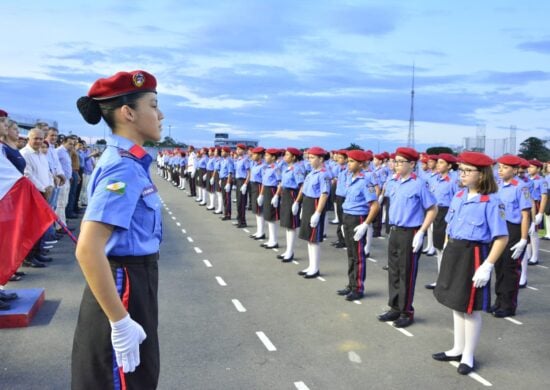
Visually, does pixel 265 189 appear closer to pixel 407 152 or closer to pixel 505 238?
pixel 407 152

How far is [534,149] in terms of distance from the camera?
26812 millimetres

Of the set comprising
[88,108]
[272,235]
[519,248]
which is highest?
[88,108]

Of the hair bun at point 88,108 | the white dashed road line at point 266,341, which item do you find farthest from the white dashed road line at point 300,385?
the hair bun at point 88,108

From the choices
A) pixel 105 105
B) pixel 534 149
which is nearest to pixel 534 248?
pixel 105 105

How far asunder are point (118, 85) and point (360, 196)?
508cm

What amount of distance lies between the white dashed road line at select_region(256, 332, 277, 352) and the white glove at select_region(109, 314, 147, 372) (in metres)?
2.98

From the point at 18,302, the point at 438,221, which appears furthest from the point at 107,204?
the point at 438,221

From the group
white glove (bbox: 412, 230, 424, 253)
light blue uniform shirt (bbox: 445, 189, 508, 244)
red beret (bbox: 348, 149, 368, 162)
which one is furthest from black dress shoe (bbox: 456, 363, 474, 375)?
red beret (bbox: 348, 149, 368, 162)

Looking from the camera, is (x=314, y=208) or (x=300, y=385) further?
(x=314, y=208)

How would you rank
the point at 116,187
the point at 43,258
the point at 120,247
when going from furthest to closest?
the point at 43,258, the point at 120,247, the point at 116,187

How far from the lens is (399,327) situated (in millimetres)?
5648

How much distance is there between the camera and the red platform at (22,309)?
520cm

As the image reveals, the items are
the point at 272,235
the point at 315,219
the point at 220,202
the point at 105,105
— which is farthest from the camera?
the point at 220,202

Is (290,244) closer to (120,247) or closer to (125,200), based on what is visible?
(120,247)
